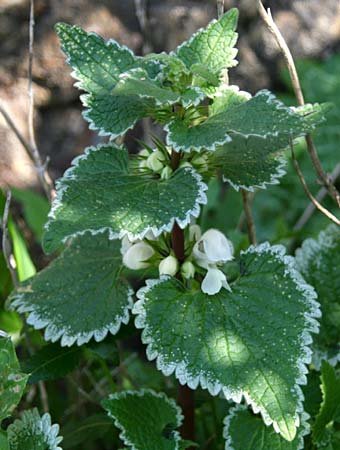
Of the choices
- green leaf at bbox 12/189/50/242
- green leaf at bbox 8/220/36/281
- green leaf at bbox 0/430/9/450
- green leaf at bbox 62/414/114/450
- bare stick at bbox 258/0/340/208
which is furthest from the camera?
green leaf at bbox 12/189/50/242

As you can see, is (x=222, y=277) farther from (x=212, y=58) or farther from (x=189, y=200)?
(x=212, y=58)

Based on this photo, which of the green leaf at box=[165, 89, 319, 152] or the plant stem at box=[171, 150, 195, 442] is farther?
the plant stem at box=[171, 150, 195, 442]

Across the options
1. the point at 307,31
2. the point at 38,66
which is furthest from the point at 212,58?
the point at 307,31

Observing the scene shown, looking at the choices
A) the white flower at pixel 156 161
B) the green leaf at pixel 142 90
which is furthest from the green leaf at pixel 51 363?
the green leaf at pixel 142 90


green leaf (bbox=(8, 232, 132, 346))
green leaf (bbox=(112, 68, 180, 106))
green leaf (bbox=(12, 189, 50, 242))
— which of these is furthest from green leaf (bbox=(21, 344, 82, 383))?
green leaf (bbox=(12, 189, 50, 242))

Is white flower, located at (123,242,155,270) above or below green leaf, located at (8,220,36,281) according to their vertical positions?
above

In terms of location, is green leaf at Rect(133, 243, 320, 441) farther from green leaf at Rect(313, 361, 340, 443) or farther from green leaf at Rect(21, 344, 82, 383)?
green leaf at Rect(21, 344, 82, 383)
